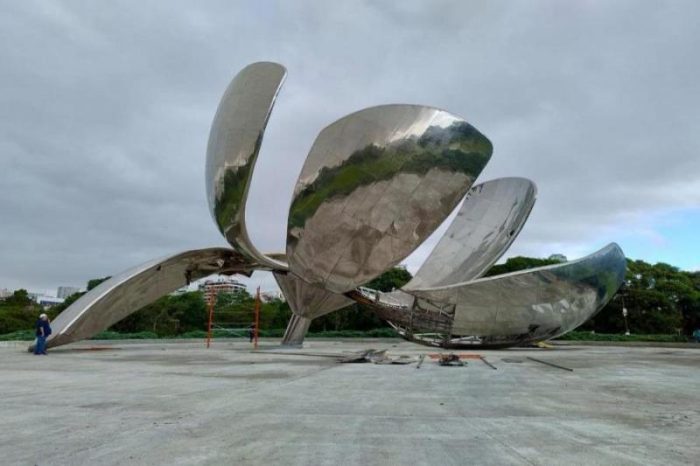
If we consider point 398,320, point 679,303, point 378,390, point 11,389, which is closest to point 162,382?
point 11,389

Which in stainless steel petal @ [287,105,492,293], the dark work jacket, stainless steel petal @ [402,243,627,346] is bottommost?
the dark work jacket

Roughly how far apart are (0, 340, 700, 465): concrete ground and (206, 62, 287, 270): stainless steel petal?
4.55 meters

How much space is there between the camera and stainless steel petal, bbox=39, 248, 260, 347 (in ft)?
55.8

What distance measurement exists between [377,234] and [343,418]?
7.28m

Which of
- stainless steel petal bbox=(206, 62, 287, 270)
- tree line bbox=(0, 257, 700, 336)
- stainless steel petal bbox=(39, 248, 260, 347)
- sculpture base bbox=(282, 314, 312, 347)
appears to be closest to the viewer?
stainless steel petal bbox=(206, 62, 287, 270)

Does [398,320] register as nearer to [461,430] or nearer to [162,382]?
[162,382]

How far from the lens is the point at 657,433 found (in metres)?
5.20

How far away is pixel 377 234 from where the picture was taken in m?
12.8

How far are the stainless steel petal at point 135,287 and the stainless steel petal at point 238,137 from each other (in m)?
5.00

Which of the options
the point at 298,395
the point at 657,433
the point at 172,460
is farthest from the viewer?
the point at 298,395

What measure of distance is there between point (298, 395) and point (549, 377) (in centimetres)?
580

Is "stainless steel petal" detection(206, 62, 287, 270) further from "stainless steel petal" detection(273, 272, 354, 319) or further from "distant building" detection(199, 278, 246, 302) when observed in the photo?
"distant building" detection(199, 278, 246, 302)

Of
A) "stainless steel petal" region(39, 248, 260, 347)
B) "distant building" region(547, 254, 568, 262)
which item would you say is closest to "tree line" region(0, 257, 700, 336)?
"distant building" region(547, 254, 568, 262)

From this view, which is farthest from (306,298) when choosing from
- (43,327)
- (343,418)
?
(343,418)
